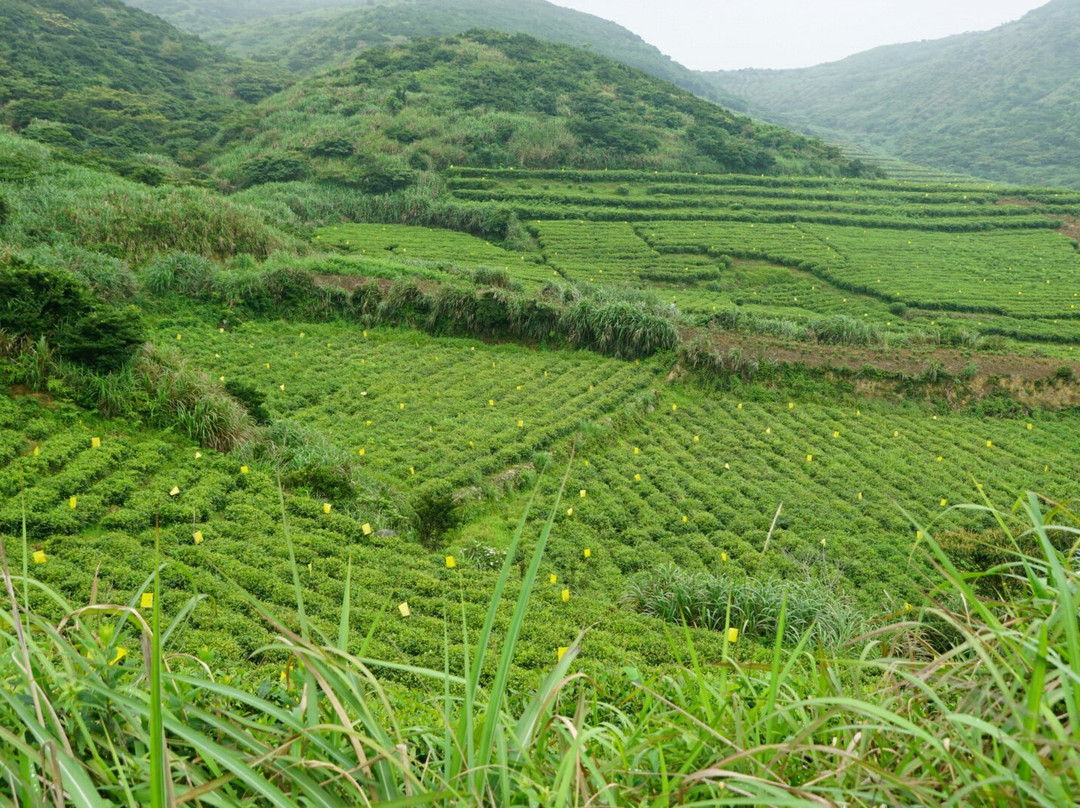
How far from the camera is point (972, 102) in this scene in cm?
8425

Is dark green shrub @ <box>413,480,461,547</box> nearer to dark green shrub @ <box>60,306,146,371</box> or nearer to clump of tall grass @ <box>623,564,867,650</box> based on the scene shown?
clump of tall grass @ <box>623,564,867,650</box>

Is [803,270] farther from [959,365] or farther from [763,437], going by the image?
[763,437]

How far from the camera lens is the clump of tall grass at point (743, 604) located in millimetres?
6480

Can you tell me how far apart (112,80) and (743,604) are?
165 ft

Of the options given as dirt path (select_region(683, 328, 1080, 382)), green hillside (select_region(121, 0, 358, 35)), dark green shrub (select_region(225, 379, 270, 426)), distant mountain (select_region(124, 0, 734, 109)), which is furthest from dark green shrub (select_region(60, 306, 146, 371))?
green hillside (select_region(121, 0, 358, 35))

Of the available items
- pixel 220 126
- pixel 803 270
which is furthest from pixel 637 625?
pixel 220 126

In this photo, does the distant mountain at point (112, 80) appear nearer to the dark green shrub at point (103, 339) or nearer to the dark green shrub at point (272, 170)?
the dark green shrub at point (272, 170)

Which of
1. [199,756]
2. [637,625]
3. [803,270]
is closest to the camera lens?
[199,756]

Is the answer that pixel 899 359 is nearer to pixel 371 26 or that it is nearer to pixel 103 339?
pixel 103 339

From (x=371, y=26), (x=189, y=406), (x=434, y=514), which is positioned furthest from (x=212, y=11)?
(x=434, y=514)

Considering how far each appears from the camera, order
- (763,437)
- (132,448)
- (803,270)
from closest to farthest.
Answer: (132,448)
(763,437)
(803,270)

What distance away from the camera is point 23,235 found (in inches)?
599

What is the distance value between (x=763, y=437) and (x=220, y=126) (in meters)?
39.3

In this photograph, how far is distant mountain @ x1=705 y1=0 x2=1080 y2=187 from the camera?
65.9 metres
